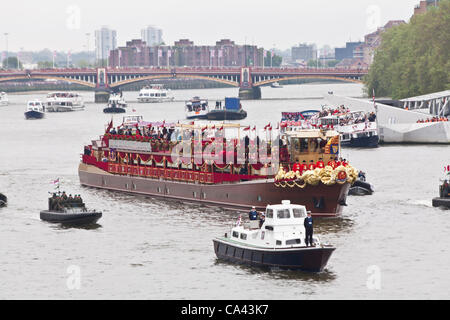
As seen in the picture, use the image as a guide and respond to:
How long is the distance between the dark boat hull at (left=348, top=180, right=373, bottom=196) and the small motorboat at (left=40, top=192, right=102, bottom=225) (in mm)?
18009

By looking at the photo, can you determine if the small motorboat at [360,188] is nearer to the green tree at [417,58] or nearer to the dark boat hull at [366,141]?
the dark boat hull at [366,141]

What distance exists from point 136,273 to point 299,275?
728 centimetres

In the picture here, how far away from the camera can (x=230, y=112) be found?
162500mm

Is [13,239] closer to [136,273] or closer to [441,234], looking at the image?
[136,273]

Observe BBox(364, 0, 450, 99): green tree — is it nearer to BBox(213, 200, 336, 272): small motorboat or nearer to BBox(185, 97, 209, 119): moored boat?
BBox(185, 97, 209, 119): moored boat

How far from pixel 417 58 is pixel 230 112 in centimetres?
3308

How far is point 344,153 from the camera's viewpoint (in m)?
101

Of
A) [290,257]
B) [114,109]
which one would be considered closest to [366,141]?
[290,257]

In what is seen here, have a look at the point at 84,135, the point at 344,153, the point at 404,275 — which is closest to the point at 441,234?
the point at 404,275

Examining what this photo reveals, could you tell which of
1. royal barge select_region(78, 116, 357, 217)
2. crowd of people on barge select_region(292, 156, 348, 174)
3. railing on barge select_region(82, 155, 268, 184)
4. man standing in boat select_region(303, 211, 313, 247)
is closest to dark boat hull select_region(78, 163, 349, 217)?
royal barge select_region(78, 116, 357, 217)

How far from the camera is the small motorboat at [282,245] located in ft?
142

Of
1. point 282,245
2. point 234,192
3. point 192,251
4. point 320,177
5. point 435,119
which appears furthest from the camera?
point 435,119

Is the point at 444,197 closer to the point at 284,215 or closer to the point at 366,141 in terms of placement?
the point at 284,215

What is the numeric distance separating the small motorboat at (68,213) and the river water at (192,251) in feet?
2.18
